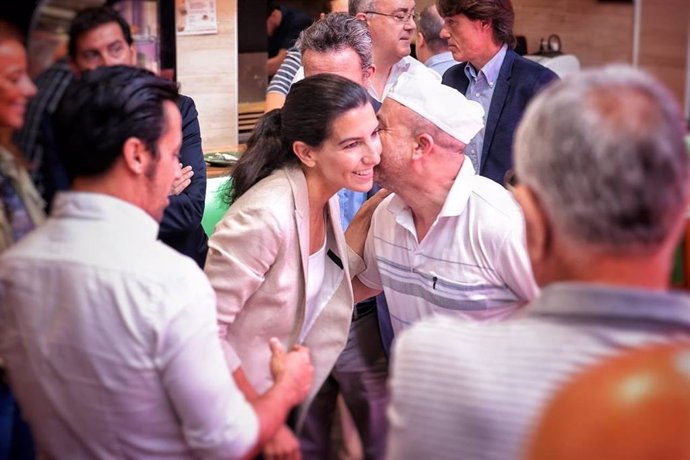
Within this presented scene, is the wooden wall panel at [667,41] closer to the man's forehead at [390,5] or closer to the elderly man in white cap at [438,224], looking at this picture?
the man's forehead at [390,5]

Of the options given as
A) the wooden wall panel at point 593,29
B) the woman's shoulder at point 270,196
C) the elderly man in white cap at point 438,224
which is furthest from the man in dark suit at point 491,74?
the wooden wall panel at point 593,29

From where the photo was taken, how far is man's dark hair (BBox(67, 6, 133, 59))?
76.4 inches

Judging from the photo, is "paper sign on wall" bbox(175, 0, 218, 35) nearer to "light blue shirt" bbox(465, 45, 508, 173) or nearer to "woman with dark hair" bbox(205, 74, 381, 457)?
"light blue shirt" bbox(465, 45, 508, 173)

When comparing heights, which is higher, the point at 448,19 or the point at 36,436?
the point at 448,19

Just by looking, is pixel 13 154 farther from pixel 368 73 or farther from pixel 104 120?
pixel 368 73

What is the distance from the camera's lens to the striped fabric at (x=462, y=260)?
2371 millimetres

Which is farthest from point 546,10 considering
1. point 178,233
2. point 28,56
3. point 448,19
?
point 28,56

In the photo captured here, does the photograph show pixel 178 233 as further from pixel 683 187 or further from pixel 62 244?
pixel 683 187

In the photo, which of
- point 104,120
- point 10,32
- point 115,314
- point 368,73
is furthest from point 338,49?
point 115,314

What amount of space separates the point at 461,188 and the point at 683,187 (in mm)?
1232

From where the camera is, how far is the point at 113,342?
1.61m

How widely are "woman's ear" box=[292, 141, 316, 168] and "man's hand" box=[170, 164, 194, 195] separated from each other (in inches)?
18.7

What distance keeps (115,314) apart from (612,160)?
2.68 ft

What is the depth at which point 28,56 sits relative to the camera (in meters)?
1.90
